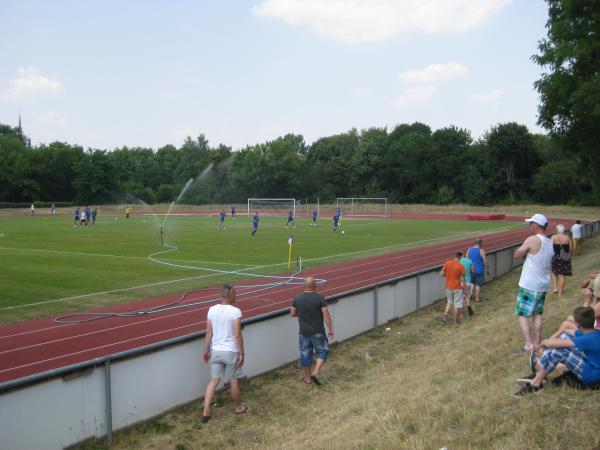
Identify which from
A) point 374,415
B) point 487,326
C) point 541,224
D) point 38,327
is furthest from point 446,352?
point 38,327

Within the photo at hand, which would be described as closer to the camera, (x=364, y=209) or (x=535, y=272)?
(x=535, y=272)

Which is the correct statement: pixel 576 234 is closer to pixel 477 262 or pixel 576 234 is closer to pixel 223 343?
pixel 477 262

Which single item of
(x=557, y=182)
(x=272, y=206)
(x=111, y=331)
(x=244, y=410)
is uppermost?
(x=557, y=182)

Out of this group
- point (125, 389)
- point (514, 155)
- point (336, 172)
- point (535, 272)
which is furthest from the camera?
point (336, 172)

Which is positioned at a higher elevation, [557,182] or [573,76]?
[573,76]

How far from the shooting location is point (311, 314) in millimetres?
9102

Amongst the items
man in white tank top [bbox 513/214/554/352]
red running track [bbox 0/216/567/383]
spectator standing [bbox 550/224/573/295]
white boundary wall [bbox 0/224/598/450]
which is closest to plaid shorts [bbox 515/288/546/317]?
man in white tank top [bbox 513/214/554/352]

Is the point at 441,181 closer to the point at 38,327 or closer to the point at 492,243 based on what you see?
the point at 492,243

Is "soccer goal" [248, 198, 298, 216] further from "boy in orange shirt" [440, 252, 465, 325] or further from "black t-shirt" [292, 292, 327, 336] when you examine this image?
"black t-shirt" [292, 292, 327, 336]

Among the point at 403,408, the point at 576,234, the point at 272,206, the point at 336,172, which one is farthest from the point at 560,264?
the point at 336,172

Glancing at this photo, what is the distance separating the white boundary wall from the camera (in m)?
6.07

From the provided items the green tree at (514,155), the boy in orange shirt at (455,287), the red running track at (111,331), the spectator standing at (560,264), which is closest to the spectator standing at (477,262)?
the spectator standing at (560,264)

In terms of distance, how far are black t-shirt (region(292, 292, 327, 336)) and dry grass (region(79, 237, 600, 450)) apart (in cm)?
93

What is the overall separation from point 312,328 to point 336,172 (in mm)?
95772
